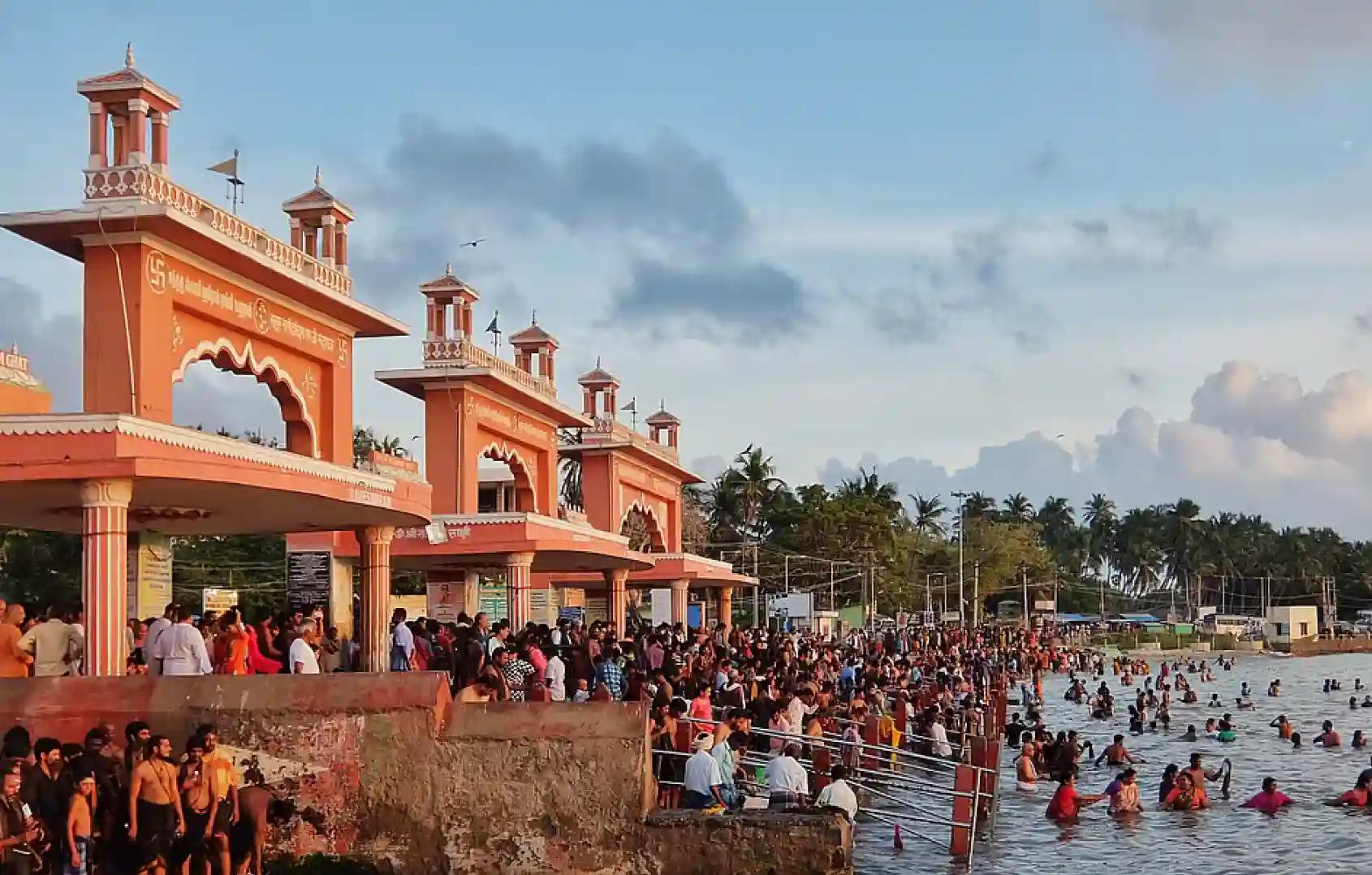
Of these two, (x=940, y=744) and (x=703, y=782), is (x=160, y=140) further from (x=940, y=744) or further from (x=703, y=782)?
(x=940, y=744)

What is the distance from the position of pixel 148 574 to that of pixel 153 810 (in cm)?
953

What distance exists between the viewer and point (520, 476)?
34375mm

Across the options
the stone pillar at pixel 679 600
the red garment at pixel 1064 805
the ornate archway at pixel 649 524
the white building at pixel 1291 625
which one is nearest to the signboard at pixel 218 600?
the red garment at pixel 1064 805

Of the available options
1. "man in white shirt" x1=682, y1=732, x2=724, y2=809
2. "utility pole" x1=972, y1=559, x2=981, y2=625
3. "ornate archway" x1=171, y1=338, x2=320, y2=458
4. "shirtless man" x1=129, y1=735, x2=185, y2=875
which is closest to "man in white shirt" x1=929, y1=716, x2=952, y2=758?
"ornate archway" x1=171, y1=338, x2=320, y2=458

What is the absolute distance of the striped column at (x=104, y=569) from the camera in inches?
629

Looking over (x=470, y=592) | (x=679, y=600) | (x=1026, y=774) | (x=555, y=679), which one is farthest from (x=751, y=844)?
(x=679, y=600)

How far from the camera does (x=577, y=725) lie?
14969 millimetres

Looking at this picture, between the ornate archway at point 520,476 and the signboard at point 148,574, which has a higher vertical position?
the ornate archway at point 520,476

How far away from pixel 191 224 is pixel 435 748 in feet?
26.1

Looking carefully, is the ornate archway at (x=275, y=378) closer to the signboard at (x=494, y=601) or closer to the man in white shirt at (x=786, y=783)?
the man in white shirt at (x=786, y=783)

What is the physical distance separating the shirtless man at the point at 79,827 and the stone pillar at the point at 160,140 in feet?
30.2

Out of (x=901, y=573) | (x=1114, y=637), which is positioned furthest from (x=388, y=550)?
(x=1114, y=637)

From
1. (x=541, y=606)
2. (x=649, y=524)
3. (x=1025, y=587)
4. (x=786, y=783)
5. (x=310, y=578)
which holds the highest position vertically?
(x=649, y=524)

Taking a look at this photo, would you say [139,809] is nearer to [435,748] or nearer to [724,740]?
[435,748]
